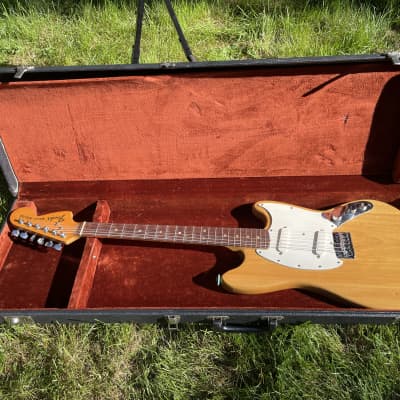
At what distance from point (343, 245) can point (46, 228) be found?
1.26 m

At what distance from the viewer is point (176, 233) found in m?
1.70

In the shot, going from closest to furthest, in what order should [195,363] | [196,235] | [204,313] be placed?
[204,313]
[195,363]
[196,235]

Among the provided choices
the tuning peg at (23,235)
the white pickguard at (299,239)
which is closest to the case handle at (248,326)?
the white pickguard at (299,239)

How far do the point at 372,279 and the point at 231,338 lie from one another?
2.05ft

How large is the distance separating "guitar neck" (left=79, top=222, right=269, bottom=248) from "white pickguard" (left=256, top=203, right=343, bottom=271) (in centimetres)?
7

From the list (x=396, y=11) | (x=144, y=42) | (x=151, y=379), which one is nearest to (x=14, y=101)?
(x=151, y=379)

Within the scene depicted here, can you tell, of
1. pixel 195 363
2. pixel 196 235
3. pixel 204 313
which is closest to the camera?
pixel 204 313

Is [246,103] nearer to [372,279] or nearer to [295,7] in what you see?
[372,279]

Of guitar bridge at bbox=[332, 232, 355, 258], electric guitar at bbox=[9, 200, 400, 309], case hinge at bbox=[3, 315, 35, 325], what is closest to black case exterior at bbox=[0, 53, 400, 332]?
case hinge at bbox=[3, 315, 35, 325]

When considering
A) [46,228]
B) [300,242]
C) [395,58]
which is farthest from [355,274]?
[46,228]

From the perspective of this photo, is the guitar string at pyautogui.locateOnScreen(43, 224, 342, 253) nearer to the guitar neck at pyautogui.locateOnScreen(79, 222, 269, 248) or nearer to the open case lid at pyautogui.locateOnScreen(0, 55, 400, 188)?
the guitar neck at pyautogui.locateOnScreen(79, 222, 269, 248)

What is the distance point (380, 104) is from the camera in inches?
65.5

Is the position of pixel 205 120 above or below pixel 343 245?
above

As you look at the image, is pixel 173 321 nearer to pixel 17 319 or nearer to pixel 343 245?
pixel 17 319
